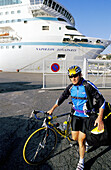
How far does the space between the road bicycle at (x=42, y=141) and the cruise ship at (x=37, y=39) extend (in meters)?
18.5

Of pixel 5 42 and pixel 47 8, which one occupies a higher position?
pixel 47 8

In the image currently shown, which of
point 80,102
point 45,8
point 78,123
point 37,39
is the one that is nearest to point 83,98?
point 80,102

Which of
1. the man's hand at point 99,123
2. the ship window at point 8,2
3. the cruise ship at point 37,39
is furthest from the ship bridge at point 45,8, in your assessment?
the man's hand at point 99,123

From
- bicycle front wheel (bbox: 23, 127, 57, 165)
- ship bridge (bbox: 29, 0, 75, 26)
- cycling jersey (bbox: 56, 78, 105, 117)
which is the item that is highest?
ship bridge (bbox: 29, 0, 75, 26)

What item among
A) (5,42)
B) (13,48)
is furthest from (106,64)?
(5,42)

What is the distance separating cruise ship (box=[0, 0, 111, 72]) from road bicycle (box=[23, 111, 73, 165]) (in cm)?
1850

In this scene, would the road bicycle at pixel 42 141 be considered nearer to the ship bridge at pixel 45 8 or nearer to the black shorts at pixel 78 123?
the black shorts at pixel 78 123

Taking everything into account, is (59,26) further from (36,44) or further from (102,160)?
(102,160)

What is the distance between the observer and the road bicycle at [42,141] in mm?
2043

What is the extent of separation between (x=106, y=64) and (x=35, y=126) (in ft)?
24.6

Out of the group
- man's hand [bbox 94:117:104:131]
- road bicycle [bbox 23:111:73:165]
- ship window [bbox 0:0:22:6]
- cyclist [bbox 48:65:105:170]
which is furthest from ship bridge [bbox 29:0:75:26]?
man's hand [bbox 94:117:104:131]

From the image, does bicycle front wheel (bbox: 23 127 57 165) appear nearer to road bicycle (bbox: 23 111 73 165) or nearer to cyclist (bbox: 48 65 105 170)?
road bicycle (bbox: 23 111 73 165)

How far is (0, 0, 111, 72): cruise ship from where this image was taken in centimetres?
2008

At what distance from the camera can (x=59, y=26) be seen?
20734 millimetres
